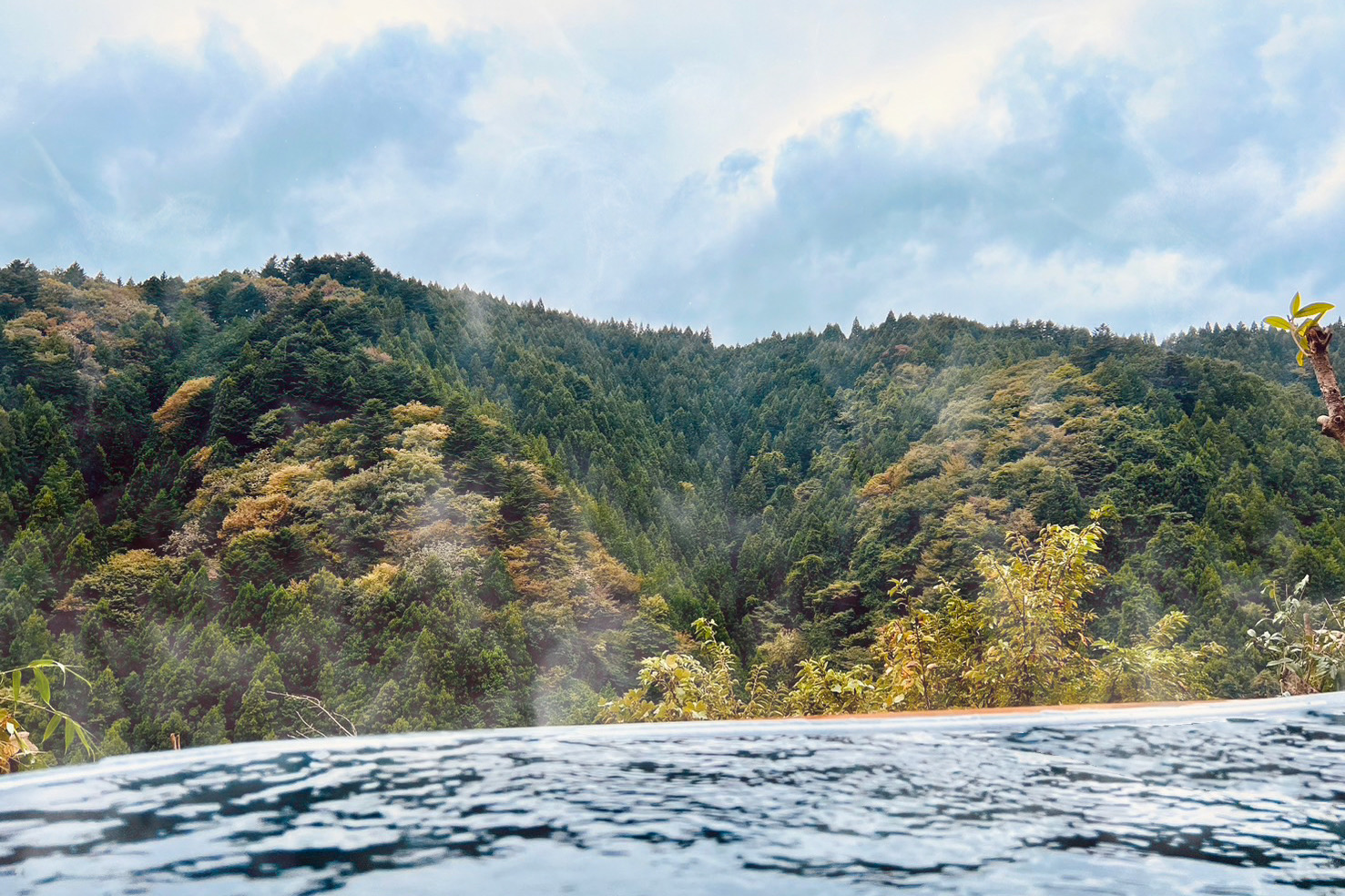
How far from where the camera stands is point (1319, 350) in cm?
285

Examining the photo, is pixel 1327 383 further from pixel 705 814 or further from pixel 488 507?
pixel 488 507

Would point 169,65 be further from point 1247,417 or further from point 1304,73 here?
point 1247,417

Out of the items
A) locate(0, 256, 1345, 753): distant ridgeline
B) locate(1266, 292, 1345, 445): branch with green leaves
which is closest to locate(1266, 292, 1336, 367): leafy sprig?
locate(1266, 292, 1345, 445): branch with green leaves

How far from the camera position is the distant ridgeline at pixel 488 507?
1964cm

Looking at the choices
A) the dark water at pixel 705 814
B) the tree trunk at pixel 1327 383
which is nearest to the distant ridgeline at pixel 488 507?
the tree trunk at pixel 1327 383

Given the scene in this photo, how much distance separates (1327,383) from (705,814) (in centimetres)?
273

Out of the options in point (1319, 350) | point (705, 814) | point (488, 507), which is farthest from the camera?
point (488, 507)

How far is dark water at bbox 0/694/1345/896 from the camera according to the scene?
969 millimetres

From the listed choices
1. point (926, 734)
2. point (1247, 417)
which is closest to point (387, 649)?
point (926, 734)

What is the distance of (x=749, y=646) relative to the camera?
26.2 m

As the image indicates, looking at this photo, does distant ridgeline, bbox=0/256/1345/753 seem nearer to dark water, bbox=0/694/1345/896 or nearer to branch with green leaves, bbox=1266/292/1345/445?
branch with green leaves, bbox=1266/292/1345/445

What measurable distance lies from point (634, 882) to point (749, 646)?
25.8 meters

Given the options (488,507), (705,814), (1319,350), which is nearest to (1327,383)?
(1319,350)

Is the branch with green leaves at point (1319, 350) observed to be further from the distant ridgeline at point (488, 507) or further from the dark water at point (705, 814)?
the distant ridgeline at point (488, 507)
